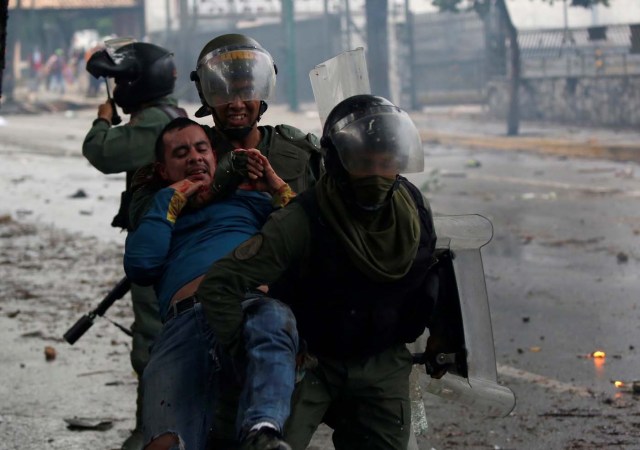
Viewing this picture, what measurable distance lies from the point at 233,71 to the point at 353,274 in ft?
3.05

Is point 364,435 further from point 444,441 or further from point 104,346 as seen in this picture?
point 104,346

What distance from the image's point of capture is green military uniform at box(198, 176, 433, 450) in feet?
10.5

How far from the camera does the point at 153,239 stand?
350cm

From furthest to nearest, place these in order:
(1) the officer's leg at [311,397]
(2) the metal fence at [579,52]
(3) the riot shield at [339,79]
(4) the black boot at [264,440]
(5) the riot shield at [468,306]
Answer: (2) the metal fence at [579,52] → (3) the riot shield at [339,79] → (5) the riot shield at [468,306] → (1) the officer's leg at [311,397] → (4) the black boot at [264,440]

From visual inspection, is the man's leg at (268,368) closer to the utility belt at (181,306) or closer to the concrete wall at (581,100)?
the utility belt at (181,306)

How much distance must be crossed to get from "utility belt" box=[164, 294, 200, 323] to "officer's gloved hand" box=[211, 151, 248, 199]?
0.37 meters

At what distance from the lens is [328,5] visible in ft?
108

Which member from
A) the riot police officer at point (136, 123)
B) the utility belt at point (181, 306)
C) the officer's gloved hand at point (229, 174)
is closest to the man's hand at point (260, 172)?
the officer's gloved hand at point (229, 174)

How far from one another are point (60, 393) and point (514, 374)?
2.38 m

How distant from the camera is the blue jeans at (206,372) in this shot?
10.00ft

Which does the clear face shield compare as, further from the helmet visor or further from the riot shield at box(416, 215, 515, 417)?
the riot shield at box(416, 215, 515, 417)

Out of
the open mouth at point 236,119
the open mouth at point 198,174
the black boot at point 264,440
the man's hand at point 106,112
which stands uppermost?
the open mouth at point 236,119

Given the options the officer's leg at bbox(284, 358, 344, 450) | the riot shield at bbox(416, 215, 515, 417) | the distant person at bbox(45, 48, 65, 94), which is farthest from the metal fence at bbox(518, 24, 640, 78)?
the officer's leg at bbox(284, 358, 344, 450)

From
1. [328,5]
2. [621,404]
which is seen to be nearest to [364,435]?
[621,404]
